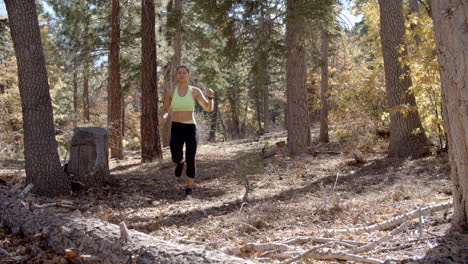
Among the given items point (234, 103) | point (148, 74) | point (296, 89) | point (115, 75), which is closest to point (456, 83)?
point (296, 89)

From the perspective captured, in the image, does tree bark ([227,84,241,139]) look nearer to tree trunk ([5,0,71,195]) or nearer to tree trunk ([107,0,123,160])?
tree trunk ([107,0,123,160])

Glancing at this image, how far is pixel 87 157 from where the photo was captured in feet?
18.4

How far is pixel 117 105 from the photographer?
11.1 metres

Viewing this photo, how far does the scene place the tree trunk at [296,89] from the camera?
9758 millimetres

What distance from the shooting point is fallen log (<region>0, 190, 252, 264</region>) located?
101 inches

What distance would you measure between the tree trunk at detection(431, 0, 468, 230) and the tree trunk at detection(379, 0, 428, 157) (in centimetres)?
564

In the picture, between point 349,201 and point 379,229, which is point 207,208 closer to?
point 349,201

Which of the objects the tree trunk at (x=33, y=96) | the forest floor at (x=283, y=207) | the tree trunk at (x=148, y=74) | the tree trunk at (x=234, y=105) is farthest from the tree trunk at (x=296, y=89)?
the tree trunk at (x=234, y=105)

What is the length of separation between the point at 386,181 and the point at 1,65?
1473cm

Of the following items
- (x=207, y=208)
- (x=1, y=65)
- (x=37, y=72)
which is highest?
(x=1, y=65)

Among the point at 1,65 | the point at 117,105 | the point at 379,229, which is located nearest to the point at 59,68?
the point at 1,65

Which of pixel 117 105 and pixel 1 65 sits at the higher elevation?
pixel 1 65

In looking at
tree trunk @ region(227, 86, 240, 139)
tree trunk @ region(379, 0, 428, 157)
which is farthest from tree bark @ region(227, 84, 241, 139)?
tree trunk @ region(379, 0, 428, 157)

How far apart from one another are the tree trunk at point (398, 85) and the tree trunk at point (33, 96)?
6700 mm
